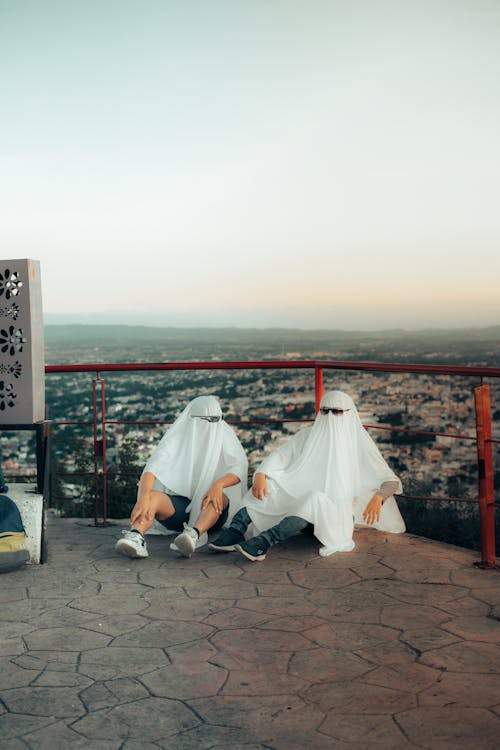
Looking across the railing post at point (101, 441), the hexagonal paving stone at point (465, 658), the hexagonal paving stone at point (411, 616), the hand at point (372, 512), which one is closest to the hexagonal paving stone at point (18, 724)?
the hexagonal paving stone at point (465, 658)

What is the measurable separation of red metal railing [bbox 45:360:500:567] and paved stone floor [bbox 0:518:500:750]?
0.35 meters

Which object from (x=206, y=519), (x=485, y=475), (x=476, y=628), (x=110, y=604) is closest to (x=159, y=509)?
(x=206, y=519)

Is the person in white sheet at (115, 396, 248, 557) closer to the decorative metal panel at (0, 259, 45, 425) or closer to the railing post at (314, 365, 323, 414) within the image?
the railing post at (314, 365, 323, 414)

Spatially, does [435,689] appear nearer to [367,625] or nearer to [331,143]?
[367,625]

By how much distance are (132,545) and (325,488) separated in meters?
1.24

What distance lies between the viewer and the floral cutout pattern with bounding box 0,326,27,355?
203 inches

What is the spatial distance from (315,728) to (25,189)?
12885mm

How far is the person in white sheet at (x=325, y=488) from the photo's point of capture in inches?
204

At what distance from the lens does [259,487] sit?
5316 mm

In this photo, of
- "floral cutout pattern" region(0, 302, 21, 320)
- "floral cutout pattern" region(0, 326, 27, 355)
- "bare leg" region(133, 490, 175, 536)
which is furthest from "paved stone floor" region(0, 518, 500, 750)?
"floral cutout pattern" region(0, 302, 21, 320)

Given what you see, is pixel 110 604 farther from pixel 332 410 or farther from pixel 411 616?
pixel 332 410

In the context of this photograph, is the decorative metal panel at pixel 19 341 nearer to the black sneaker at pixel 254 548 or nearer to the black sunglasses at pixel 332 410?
the black sneaker at pixel 254 548

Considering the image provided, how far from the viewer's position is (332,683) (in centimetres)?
332

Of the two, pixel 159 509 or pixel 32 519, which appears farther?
pixel 159 509
